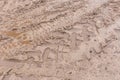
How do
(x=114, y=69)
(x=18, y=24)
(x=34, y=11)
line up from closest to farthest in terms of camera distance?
(x=114, y=69) → (x=18, y=24) → (x=34, y=11)

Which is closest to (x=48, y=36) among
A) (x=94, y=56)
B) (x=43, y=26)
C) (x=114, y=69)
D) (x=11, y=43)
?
(x=43, y=26)

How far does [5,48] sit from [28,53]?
220mm

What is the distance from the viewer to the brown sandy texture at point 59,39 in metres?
1.67

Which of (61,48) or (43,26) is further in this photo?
(43,26)

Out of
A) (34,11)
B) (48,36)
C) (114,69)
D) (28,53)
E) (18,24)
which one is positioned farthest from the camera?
(34,11)

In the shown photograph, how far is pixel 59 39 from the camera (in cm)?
194

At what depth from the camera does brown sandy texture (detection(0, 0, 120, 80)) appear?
5.48 ft

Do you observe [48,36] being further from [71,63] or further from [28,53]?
[71,63]

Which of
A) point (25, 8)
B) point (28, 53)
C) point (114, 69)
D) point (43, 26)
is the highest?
point (25, 8)

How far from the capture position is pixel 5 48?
1.88m

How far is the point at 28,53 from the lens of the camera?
5.98 feet

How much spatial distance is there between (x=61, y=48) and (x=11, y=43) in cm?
46

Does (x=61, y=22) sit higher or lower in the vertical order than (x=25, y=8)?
lower

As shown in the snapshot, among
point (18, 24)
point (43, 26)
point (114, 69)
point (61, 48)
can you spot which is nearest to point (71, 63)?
point (61, 48)
